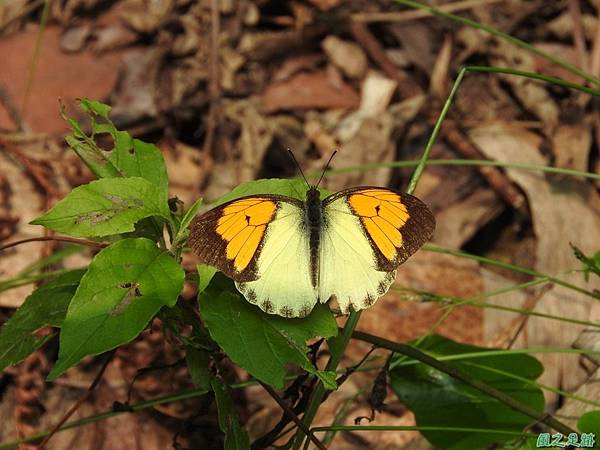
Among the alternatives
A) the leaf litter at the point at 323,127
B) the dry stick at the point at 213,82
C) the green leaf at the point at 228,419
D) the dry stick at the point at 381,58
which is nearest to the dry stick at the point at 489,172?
the leaf litter at the point at 323,127

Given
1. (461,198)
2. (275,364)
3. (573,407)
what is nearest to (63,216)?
(275,364)

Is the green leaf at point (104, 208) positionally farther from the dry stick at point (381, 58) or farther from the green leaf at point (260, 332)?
the dry stick at point (381, 58)

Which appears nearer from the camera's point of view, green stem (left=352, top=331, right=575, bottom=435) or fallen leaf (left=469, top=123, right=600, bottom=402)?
green stem (left=352, top=331, right=575, bottom=435)

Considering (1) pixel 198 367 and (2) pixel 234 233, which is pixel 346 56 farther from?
(1) pixel 198 367

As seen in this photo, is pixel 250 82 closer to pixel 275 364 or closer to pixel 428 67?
pixel 428 67

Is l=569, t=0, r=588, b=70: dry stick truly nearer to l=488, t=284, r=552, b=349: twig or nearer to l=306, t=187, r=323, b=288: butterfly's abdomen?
l=488, t=284, r=552, b=349: twig

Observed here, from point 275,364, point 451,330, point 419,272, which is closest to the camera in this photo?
point 275,364

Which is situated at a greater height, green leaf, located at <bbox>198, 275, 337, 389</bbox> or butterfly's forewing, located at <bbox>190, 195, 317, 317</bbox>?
butterfly's forewing, located at <bbox>190, 195, 317, 317</bbox>

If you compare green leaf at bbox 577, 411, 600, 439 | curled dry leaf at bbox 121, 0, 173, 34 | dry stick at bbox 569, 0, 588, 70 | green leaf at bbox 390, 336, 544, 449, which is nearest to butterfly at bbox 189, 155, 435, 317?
green leaf at bbox 390, 336, 544, 449
